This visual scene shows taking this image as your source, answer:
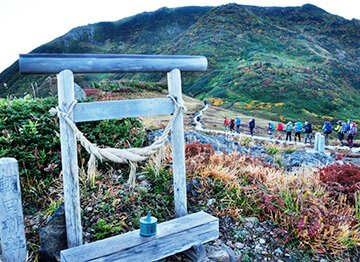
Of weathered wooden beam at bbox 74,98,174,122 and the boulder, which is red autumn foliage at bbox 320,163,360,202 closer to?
weathered wooden beam at bbox 74,98,174,122

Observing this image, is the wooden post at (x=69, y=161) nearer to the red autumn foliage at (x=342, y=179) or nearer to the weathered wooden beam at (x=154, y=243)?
the weathered wooden beam at (x=154, y=243)

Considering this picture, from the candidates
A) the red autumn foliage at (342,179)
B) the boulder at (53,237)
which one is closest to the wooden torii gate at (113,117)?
the boulder at (53,237)

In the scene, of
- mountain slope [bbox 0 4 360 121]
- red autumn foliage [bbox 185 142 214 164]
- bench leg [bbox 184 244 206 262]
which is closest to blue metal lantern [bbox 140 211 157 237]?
bench leg [bbox 184 244 206 262]

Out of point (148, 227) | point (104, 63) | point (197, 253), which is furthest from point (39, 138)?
point (197, 253)

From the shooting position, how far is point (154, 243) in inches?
152

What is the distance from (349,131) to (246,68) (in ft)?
99.5

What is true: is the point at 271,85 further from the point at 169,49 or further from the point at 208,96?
the point at 169,49

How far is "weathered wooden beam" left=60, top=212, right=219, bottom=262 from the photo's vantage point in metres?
3.58

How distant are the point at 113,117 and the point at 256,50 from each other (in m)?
59.2

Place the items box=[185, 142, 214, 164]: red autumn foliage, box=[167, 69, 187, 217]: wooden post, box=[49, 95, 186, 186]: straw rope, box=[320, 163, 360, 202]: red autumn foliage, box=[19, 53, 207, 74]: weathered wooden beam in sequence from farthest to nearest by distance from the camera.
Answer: box=[185, 142, 214, 164]: red autumn foliage
box=[320, 163, 360, 202]: red autumn foliage
box=[167, 69, 187, 217]: wooden post
box=[49, 95, 186, 186]: straw rope
box=[19, 53, 207, 74]: weathered wooden beam

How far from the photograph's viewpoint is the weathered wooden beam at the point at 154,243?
3.58 m

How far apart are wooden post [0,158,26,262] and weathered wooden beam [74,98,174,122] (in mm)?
884

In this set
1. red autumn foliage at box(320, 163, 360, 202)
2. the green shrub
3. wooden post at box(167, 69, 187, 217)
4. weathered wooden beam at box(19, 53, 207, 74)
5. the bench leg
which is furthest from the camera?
red autumn foliage at box(320, 163, 360, 202)

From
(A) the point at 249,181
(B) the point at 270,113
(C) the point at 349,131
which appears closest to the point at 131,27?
(B) the point at 270,113
